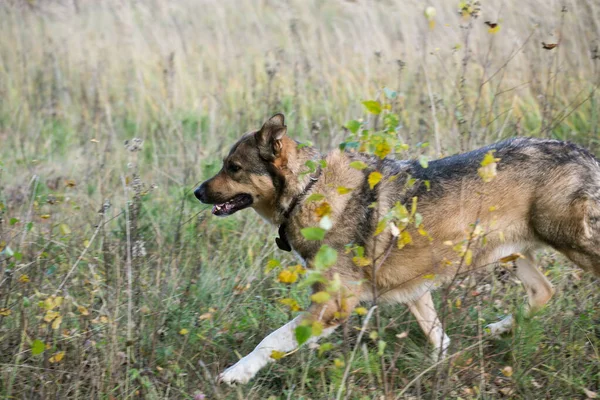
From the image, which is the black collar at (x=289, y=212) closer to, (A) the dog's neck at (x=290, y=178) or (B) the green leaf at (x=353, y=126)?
(A) the dog's neck at (x=290, y=178)

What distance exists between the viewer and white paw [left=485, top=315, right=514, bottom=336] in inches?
167

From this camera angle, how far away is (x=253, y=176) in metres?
4.40

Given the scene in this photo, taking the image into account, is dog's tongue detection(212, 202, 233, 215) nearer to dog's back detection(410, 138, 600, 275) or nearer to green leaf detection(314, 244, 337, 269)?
dog's back detection(410, 138, 600, 275)

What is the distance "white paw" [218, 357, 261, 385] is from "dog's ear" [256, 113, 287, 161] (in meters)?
1.25

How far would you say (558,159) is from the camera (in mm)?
4148

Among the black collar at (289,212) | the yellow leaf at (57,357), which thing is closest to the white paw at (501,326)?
the black collar at (289,212)

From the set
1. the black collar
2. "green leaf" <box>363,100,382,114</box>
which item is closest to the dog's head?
the black collar

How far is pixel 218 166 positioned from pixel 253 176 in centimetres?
188

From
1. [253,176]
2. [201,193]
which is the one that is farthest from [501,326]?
[201,193]

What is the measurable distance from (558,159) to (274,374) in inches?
82.0

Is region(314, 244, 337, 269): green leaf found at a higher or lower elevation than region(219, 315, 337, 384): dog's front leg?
higher

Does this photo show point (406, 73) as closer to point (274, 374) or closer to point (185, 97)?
point (185, 97)

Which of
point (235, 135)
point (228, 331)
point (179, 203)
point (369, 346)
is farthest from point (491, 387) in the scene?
point (235, 135)

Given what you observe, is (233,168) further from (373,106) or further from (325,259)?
(325,259)
